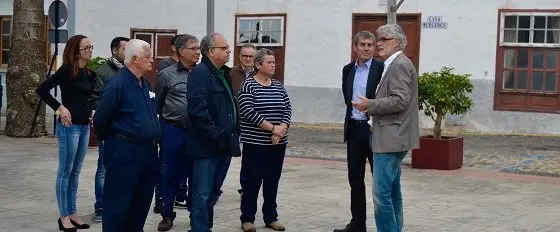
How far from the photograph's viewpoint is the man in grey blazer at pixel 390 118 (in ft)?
22.9

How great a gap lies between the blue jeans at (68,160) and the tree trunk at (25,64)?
9631mm

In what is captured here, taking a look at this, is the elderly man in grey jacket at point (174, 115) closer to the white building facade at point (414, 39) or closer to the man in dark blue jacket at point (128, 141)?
the man in dark blue jacket at point (128, 141)

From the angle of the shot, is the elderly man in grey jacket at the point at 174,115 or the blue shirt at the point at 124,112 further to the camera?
the elderly man in grey jacket at the point at 174,115

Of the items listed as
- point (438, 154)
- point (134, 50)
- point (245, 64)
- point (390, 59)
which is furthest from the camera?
point (438, 154)

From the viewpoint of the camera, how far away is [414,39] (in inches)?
799

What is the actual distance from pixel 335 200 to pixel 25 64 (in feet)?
30.6

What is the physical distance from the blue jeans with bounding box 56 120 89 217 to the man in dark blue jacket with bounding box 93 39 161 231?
166cm

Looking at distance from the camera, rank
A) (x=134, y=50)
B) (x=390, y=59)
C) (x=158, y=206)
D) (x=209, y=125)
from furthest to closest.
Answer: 1. (x=158, y=206)
2. (x=209, y=125)
3. (x=390, y=59)
4. (x=134, y=50)

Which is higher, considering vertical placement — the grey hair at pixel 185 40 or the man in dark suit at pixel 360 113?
the grey hair at pixel 185 40

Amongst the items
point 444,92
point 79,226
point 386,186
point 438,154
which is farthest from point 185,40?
point 438,154

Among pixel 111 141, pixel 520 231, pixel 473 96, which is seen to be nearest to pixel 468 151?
pixel 473 96

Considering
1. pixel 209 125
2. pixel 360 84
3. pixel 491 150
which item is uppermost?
pixel 360 84

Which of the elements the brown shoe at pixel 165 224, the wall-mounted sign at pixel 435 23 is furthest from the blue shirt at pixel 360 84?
the wall-mounted sign at pixel 435 23

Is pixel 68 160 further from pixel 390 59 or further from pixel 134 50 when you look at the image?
pixel 390 59
